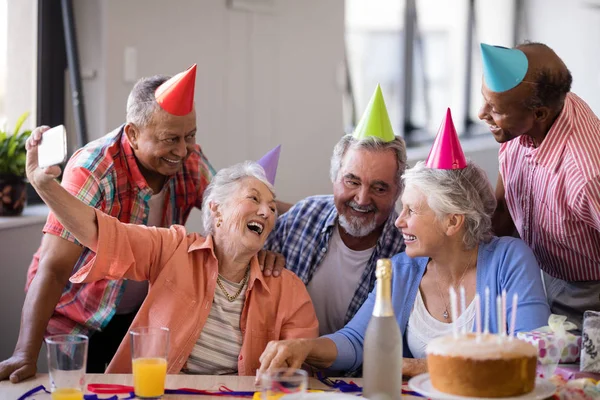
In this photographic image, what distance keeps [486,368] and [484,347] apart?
4cm

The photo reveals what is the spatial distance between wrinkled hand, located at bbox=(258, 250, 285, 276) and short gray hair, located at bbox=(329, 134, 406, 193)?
39 centimetres

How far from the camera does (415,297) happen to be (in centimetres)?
227

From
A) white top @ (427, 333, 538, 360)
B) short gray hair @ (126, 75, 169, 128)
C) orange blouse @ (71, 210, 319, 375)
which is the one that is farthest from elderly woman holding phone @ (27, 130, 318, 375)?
white top @ (427, 333, 538, 360)

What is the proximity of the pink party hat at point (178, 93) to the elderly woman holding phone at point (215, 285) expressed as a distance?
302 mm

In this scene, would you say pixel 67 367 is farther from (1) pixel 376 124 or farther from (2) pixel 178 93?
(1) pixel 376 124

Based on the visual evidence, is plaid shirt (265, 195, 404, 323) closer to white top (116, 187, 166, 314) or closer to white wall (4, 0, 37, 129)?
white top (116, 187, 166, 314)

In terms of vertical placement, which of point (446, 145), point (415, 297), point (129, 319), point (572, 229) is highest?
point (446, 145)

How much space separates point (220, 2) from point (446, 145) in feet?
7.99

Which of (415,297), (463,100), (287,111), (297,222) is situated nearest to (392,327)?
(415,297)

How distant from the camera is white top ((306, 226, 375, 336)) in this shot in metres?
2.62

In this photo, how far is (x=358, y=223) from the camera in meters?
2.59

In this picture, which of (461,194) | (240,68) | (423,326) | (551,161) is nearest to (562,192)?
(551,161)

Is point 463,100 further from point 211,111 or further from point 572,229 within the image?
point 572,229

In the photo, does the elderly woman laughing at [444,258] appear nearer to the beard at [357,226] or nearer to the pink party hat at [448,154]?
the pink party hat at [448,154]
